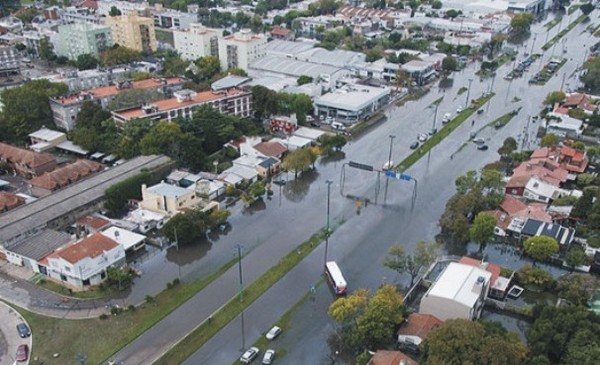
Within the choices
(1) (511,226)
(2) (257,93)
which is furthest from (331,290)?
(2) (257,93)

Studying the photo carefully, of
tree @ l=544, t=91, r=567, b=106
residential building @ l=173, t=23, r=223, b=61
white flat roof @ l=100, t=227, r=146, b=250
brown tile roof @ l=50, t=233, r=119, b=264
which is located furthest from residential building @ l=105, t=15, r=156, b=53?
tree @ l=544, t=91, r=567, b=106

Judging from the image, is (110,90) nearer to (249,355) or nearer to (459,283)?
(249,355)

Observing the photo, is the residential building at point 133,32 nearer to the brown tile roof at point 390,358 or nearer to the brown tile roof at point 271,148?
the brown tile roof at point 271,148

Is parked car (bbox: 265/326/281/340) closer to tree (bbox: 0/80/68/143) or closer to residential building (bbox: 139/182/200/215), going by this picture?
residential building (bbox: 139/182/200/215)

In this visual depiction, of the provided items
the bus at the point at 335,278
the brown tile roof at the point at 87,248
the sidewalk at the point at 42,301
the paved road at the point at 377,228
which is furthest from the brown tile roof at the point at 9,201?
the bus at the point at 335,278

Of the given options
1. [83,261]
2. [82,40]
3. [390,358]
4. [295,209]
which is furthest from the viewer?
[82,40]

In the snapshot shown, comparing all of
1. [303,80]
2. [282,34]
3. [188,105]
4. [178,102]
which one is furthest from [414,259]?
[282,34]

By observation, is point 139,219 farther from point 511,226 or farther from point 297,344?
point 511,226
